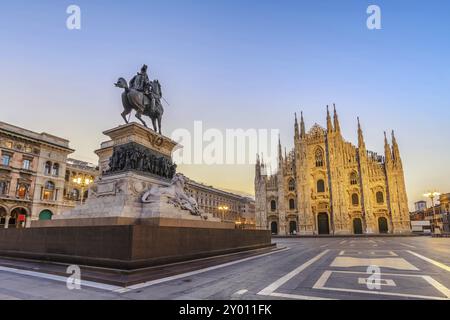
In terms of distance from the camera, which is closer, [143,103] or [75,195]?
[143,103]

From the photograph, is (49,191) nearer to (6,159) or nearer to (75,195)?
(75,195)

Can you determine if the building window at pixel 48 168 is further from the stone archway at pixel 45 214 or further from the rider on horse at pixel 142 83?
the rider on horse at pixel 142 83

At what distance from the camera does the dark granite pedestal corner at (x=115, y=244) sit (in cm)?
666

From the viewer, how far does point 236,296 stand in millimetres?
5227

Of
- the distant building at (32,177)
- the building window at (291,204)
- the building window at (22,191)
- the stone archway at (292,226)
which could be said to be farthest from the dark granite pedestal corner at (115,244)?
the building window at (291,204)

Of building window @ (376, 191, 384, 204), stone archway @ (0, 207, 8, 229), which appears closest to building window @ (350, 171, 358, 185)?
building window @ (376, 191, 384, 204)

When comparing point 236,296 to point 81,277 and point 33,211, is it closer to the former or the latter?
point 81,277

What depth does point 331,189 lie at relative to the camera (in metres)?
52.1

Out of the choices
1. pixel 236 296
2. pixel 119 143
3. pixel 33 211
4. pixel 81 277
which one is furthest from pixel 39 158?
pixel 236 296

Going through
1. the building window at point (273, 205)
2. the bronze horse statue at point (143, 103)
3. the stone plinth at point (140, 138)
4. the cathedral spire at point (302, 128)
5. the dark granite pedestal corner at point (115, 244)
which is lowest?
the dark granite pedestal corner at point (115, 244)

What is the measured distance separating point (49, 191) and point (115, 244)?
135 feet

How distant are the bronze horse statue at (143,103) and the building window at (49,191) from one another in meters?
35.5

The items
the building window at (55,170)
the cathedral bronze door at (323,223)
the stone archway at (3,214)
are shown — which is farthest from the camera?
the cathedral bronze door at (323,223)

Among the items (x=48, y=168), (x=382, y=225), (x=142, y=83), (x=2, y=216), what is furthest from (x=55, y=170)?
(x=382, y=225)
